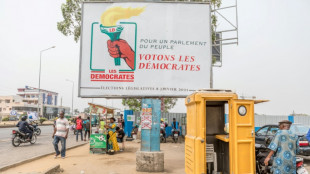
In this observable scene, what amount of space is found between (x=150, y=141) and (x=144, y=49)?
322 centimetres

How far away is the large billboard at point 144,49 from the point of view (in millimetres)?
9617

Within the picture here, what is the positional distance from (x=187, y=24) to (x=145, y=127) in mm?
4036

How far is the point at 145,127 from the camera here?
29.1 ft

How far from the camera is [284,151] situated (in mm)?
5086

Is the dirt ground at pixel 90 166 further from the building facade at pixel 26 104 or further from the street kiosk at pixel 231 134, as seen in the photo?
the building facade at pixel 26 104

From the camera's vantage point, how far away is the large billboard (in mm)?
9617

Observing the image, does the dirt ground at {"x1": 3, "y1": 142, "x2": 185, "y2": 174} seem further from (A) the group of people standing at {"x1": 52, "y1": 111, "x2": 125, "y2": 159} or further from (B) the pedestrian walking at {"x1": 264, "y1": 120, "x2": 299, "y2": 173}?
(B) the pedestrian walking at {"x1": 264, "y1": 120, "x2": 299, "y2": 173}

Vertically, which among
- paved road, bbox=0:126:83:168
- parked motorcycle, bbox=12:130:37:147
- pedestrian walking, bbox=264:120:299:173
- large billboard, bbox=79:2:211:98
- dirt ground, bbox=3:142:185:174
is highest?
large billboard, bbox=79:2:211:98

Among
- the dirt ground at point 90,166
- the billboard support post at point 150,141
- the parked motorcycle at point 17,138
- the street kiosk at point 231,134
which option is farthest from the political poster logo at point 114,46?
the parked motorcycle at point 17,138

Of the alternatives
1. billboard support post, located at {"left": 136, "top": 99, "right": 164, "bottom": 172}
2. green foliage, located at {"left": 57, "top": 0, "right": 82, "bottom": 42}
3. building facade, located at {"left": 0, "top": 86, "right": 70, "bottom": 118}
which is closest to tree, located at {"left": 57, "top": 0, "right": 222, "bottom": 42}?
green foliage, located at {"left": 57, "top": 0, "right": 82, "bottom": 42}

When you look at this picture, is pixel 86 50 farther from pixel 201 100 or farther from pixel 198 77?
pixel 201 100

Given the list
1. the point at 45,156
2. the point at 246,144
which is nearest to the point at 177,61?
the point at 246,144

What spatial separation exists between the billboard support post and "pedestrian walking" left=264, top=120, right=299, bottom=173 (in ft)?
13.3

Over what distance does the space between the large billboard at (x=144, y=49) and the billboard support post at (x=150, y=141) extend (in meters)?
0.76
